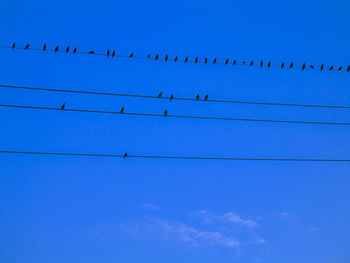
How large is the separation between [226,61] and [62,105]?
6.67m

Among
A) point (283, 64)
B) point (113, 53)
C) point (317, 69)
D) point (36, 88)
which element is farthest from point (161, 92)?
point (317, 69)

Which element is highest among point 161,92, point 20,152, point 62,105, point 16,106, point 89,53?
point 89,53

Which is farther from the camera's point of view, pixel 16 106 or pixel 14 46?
pixel 14 46

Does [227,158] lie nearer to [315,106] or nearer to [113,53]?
[315,106]

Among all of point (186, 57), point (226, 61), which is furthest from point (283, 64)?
point (186, 57)

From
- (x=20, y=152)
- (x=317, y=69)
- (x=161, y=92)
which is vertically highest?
(x=317, y=69)

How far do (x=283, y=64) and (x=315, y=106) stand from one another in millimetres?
2510

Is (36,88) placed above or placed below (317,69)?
below

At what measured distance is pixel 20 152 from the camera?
9.36m

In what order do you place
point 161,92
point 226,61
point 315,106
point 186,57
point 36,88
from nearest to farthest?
point 36,88
point 315,106
point 161,92
point 226,61
point 186,57

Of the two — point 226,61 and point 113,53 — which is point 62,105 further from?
point 226,61

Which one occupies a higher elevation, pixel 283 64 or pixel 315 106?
pixel 283 64

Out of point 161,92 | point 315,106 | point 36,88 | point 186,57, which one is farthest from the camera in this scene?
point 186,57

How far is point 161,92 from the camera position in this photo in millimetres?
10797
